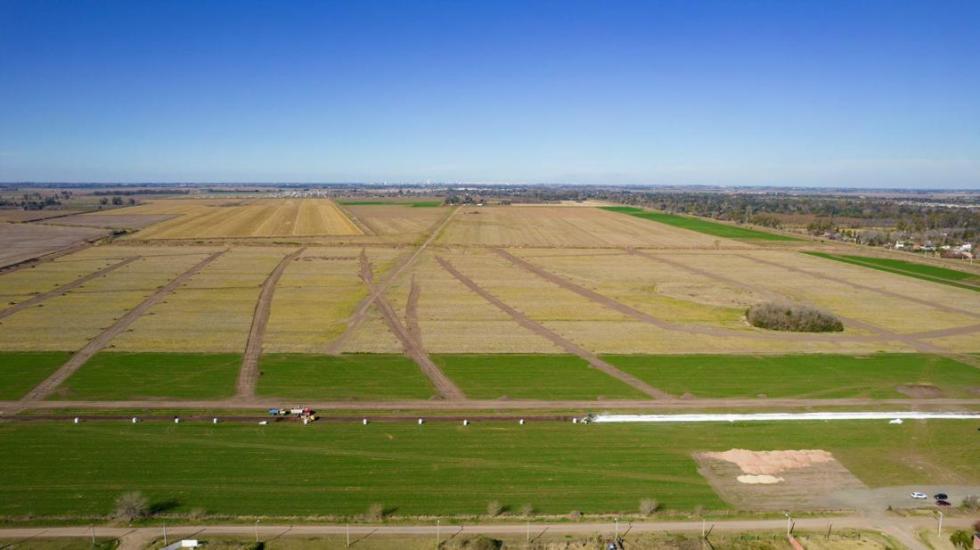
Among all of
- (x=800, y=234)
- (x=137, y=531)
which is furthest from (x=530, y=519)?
(x=800, y=234)

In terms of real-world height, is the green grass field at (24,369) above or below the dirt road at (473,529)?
above

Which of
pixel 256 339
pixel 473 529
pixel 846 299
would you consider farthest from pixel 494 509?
pixel 846 299

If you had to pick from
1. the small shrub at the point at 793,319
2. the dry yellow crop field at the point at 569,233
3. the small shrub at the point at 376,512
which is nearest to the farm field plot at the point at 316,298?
the small shrub at the point at 376,512

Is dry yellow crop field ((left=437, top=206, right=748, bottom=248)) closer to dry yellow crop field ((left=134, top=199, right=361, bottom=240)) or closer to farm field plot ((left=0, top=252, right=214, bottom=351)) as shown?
dry yellow crop field ((left=134, top=199, right=361, bottom=240))

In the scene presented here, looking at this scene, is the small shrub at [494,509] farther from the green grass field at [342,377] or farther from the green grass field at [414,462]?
the green grass field at [342,377]

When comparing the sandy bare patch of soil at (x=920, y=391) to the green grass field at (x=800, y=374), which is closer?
the sandy bare patch of soil at (x=920, y=391)

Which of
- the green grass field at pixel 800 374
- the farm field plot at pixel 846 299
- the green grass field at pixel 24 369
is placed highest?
the farm field plot at pixel 846 299

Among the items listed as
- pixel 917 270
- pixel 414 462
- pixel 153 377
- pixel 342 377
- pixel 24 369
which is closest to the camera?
pixel 414 462

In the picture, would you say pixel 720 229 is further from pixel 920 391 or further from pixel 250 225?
pixel 250 225

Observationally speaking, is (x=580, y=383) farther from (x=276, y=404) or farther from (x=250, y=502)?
(x=250, y=502)
